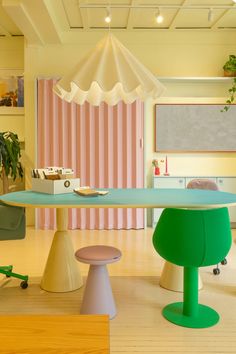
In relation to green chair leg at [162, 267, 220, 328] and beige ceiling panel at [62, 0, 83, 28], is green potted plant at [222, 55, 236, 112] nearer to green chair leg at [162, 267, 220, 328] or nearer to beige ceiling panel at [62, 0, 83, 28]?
beige ceiling panel at [62, 0, 83, 28]

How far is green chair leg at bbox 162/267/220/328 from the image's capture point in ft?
7.68

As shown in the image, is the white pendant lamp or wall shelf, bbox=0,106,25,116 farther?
wall shelf, bbox=0,106,25,116

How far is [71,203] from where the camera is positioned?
2250 millimetres

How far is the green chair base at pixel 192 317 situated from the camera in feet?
7.59

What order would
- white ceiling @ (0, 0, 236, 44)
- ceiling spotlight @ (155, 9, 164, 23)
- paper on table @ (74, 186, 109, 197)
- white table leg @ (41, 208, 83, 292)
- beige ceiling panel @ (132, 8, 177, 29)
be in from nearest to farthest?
paper on table @ (74, 186, 109, 197)
white table leg @ (41, 208, 83, 292)
white ceiling @ (0, 0, 236, 44)
ceiling spotlight @ (155, 9, 164, 23)
beige ceiling panel @ (132, 8, 177, 29)

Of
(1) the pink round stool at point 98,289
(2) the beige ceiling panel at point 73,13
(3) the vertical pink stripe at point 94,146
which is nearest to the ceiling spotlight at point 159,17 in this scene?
(2) the beige ceiling panel at point 73,13

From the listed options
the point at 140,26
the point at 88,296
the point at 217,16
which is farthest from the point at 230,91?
the point at 88,296

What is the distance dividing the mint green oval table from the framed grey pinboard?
2.65 meters

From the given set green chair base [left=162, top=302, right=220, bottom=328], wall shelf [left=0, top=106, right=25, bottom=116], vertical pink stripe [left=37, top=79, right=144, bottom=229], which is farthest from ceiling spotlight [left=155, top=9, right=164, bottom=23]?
green chair base [left=162, top=302, right=220, bottom=328]

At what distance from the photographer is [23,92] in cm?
548

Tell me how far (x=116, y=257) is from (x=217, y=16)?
392 cm

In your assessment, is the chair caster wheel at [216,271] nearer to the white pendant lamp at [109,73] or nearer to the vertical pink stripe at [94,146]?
the white pendant lamp at [109,73]

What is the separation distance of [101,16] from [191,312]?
158 inches

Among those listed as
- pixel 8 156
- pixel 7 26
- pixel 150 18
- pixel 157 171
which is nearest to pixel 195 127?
pixel 157 171
